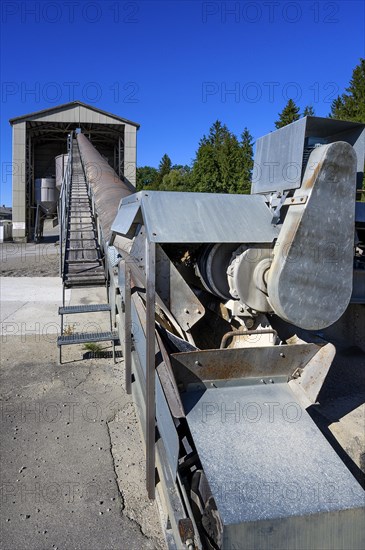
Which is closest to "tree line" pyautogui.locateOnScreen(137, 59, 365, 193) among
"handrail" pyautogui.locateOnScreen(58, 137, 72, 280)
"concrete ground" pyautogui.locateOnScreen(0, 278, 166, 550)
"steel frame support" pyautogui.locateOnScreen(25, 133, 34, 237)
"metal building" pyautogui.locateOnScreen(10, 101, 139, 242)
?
"metal building" pyautogui.locateOnScreen(10, 101, 139, 242)

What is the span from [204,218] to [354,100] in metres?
26.3

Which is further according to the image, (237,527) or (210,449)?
(210,449)

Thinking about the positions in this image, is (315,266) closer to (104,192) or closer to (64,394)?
(64,394)

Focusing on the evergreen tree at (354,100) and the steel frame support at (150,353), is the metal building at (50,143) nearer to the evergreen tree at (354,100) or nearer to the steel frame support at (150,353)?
the evergreen tree at (354,100)

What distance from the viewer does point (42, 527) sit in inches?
119

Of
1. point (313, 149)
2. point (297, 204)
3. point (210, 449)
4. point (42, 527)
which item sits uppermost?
point (313, 149)

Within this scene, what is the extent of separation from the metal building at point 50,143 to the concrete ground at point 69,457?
62.2 feet

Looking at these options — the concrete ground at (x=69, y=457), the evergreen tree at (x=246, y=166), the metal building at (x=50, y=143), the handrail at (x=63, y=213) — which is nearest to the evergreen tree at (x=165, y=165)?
the evergreen tree at (x=246, y=166)

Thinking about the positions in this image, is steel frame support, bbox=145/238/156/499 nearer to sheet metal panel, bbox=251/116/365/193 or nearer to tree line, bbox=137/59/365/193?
sheet metal panel, bbox=251/116/365/193

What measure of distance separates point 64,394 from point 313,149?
428 centimetres

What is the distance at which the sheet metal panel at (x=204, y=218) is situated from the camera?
7.55ft

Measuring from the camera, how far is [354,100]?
24.5 metres

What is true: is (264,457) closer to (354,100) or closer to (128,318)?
(128,318)

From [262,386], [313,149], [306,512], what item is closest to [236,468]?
[306,512]
